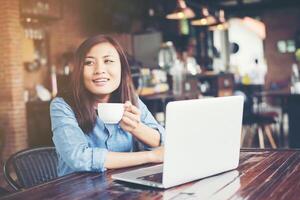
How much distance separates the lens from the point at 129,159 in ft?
5.15

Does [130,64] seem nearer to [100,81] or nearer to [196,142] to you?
[100,81]

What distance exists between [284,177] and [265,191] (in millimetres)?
178

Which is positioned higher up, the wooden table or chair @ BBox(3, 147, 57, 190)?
the wooden table

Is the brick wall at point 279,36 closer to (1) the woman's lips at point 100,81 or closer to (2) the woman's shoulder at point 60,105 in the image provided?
(1) the woman's lips at point 100,81

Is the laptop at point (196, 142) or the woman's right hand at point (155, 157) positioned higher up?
the laptop at point (196, 142)

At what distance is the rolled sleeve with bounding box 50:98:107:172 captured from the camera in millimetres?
1534

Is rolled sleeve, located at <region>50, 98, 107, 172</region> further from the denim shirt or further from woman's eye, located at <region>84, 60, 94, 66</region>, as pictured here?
woman's eye, located at <region>84, 60, 94, 66</region>

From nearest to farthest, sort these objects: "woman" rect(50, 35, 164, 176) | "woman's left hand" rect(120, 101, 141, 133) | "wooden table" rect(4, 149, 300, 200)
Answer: "wooden table" rect(4, 149, 300, 200) → "woman's left hand" rect(120, 101, 141, 133) → "woman" rect(50, 35, 164, 176)

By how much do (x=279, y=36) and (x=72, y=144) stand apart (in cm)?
1247

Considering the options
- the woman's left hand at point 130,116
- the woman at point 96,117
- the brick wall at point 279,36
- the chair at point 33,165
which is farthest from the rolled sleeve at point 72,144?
the brick wall at point 279,36

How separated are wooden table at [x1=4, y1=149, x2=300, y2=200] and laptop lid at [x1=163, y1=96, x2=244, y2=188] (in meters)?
0.04

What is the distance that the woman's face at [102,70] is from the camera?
1807mm

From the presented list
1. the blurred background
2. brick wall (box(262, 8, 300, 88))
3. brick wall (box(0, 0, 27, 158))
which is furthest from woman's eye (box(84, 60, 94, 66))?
brick wall (box(262, 8, 300, 88))

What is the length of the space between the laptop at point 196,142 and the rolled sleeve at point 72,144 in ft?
0.54
